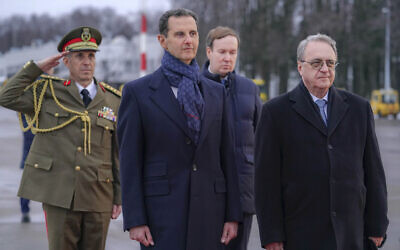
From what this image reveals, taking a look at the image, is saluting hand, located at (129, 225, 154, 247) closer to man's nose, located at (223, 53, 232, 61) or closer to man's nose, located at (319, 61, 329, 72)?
man's nose, located at (319, 61, 329, 72)

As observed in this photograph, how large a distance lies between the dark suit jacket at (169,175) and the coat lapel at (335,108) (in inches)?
25.5

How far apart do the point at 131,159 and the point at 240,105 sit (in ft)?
4.71

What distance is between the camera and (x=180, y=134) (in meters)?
3.43

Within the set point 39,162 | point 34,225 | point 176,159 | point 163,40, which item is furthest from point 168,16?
point 34,225

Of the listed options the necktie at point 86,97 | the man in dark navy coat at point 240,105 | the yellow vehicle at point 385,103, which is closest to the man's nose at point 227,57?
the man in dark navy coat at point 240,105

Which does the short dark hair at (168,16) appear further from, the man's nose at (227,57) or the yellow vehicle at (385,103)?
the yellow vehicle at (385,103)

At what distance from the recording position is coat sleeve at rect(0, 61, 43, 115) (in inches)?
171

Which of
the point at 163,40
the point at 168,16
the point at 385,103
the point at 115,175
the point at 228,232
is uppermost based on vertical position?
the point at 168,16

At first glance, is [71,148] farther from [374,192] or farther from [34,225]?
[34,225]

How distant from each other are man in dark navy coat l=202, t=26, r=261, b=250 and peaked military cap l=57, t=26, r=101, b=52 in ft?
2.83

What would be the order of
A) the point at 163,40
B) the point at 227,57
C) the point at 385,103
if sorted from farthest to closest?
the point at 385,103 → the point at 227,57 → the point at 163,40

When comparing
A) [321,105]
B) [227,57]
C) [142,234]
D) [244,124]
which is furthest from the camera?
[227,57]

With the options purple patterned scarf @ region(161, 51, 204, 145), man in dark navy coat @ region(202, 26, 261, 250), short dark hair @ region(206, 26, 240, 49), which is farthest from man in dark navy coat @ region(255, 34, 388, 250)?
short dark hair @ region(206, 26, 240, 49)

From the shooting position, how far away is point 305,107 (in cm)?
365
